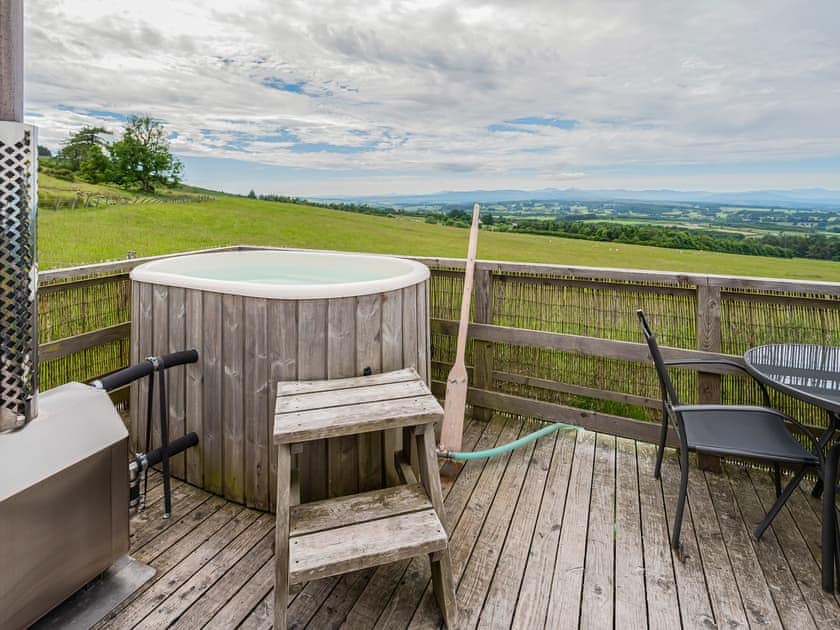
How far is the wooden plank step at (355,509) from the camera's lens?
4.93ft

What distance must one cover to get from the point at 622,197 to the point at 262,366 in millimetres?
6987

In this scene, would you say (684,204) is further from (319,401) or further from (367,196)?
(319,401)

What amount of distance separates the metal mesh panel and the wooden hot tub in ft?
2.43

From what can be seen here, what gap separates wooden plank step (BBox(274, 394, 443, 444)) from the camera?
4.84 ft

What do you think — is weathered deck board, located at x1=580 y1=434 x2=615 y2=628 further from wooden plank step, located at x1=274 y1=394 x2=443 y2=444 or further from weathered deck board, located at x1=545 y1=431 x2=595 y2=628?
wooden plank step, located at x1=274 y1=394 x2=443 y2=444

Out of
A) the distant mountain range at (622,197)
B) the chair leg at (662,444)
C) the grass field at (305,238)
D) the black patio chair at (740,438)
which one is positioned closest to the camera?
the black patio chair at (740,438)

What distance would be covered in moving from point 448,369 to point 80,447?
205 centimetres

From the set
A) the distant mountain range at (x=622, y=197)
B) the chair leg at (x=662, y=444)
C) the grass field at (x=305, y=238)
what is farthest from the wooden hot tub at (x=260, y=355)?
the distant mountain range at (x=622, y=197)

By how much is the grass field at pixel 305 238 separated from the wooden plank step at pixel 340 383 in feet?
12.0

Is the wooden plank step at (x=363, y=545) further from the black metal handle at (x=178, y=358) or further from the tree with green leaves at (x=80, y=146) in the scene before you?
the tree with green leaves at (x=80, y=146)

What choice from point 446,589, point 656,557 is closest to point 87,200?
point 446,589

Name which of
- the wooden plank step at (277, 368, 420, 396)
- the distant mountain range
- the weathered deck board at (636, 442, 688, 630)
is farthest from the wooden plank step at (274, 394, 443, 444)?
the distant mountain range

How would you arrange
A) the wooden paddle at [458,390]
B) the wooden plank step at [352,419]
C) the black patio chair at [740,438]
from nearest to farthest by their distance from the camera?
1. the wooden plank step at [352,419]
2. the black patio chair at [740,438]
3. the wooden paddle at [458,390]

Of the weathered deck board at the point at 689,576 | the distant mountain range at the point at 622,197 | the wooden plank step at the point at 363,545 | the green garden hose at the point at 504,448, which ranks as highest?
the distant mountain range at the point at 622,197
